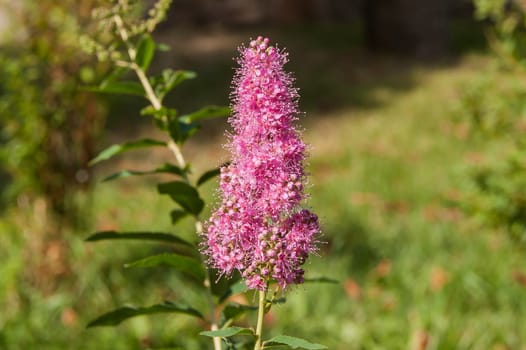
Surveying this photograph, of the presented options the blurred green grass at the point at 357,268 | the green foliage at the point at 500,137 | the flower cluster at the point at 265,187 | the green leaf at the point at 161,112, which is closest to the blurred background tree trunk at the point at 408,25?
the blurred green grass at the point at 357,268

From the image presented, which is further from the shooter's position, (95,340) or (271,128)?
(95,340)

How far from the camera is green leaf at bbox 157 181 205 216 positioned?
5.21ft

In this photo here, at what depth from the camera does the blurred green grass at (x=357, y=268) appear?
3604 millimetres

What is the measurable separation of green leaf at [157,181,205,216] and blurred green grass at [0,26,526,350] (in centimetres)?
11

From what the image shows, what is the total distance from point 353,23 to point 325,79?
441cm

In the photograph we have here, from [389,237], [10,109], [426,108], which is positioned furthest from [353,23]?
[10,109]

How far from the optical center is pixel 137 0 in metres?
1.73

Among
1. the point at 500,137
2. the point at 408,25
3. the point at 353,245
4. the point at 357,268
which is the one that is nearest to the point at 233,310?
the point at 357,268

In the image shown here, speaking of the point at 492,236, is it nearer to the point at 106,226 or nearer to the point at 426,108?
the point at 106,226

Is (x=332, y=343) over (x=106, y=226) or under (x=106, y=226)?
under

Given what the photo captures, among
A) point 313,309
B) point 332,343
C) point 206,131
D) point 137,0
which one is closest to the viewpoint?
point 137,0

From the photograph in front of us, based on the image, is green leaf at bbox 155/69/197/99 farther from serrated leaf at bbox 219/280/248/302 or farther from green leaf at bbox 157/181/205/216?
serrated leaf at bbox 219/280/248/302

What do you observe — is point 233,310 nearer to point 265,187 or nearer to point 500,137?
point 265,187

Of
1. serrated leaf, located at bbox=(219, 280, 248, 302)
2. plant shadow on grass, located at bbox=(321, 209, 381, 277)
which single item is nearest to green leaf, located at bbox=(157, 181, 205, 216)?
serrated leaf, located at bbox=(219, 280, 248, 302)
